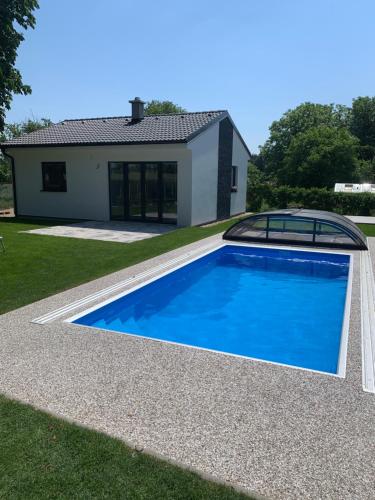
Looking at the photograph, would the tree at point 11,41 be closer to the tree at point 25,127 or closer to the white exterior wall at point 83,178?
the white exterior wall at point 83,178

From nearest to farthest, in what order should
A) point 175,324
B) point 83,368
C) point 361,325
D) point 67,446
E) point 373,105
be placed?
point 67,446 → point 83,368 → point 361,325 → point 175,324 → point 373,105

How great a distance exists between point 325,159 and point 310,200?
55.0 ft

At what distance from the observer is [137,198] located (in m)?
17.0

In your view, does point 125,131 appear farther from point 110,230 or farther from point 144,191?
point 110,230

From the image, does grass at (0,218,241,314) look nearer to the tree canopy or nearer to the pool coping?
the pool coping

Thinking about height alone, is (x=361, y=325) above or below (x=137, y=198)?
below

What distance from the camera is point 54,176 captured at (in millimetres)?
18234

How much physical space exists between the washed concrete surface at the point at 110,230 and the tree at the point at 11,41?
4738 mm

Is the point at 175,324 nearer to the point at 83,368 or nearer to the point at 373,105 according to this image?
the point at 83,368

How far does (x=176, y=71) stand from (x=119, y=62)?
162 inches

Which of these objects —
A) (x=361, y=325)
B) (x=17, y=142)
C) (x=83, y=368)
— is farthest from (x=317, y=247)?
(x=17, y=142)

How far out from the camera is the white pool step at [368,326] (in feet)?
13.7

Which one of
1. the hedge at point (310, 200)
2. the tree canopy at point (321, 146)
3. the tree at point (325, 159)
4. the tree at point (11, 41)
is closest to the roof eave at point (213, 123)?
the hedge at point (310, 200)

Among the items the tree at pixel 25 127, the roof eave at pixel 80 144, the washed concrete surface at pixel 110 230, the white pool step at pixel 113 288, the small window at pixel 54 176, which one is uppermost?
the tree at pixel 25 127
